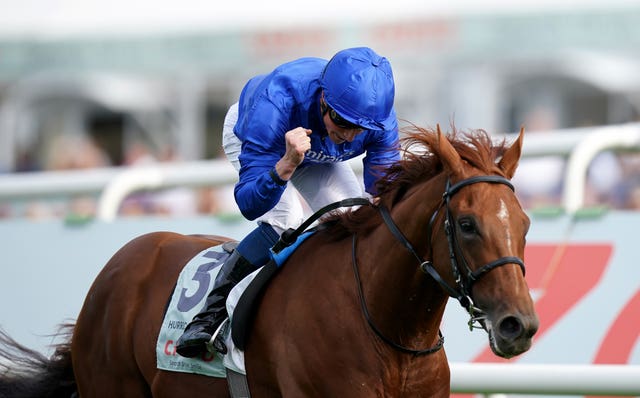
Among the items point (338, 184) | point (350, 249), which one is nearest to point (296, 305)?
point (350, 249)

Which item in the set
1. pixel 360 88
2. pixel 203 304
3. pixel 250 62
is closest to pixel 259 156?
pixel 360 88

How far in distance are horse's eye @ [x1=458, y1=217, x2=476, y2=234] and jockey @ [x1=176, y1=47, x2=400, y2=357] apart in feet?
1.83

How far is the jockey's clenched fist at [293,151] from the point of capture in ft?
10.9

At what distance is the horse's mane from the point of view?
3.18 m

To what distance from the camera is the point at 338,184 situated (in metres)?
3.94

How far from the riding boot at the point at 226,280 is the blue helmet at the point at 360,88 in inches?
24.1

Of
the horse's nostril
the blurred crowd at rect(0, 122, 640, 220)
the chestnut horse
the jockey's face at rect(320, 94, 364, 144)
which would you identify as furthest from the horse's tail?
the horse's nostril

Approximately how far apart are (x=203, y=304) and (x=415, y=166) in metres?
0.98

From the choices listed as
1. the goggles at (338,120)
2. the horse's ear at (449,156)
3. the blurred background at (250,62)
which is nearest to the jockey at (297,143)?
the goggles at (338,120)

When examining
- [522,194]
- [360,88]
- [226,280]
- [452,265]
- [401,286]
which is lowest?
[522,194]

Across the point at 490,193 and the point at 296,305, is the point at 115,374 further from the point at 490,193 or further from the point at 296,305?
the point at 490,193

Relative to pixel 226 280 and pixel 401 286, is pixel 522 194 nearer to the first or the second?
pixel 226 280

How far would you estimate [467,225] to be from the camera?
A: 297 centimetres

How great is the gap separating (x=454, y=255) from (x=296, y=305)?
2.19 feet
